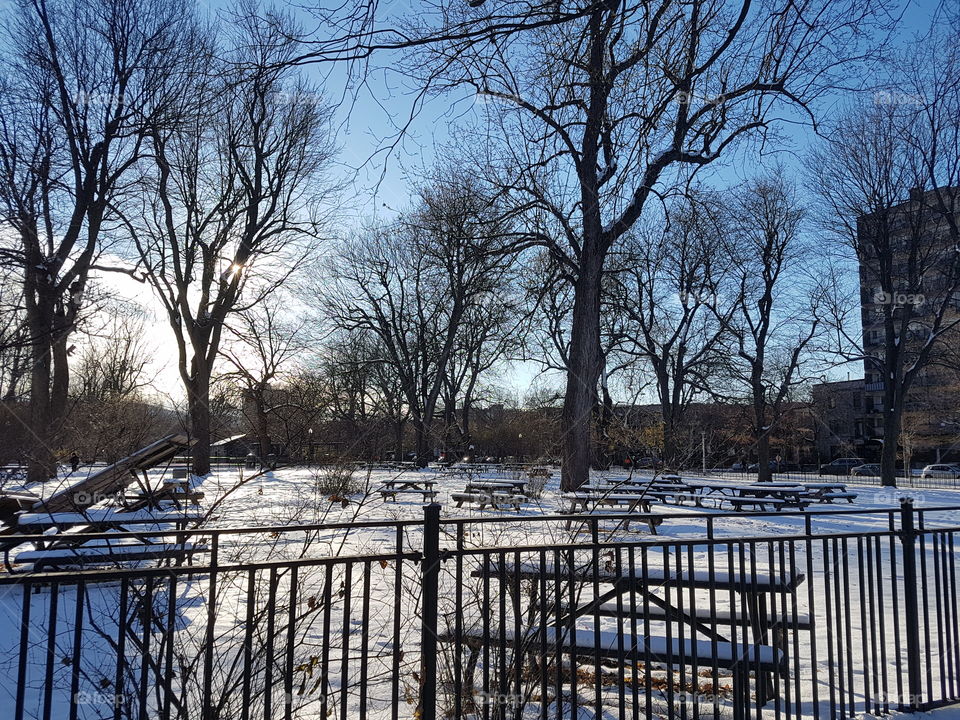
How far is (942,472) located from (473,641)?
142 ft

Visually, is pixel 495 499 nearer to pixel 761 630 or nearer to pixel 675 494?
pixel 761 630

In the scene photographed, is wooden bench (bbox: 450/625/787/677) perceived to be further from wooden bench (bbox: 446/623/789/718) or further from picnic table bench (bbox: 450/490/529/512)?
picnic table bench (bbox: 450/490/529/512)

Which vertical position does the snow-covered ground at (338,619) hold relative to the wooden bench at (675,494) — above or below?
above

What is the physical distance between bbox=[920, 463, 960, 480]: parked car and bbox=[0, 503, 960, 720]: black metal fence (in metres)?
35.7

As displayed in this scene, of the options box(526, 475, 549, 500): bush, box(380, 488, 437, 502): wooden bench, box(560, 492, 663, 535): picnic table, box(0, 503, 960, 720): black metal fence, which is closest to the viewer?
box(0, 503, 960, 720): black metal fence

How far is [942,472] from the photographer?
38.1 metres

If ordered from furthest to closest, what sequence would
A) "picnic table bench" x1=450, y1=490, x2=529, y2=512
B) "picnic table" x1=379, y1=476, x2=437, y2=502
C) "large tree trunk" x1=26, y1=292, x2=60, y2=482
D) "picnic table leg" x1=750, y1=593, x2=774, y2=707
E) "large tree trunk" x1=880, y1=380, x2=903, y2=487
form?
"large tree trunk" x1=880, y1=380, x2=903, y2=487, "picnic table" x1=379, y1=476, x2=437, y2=502, "large tree trunk" x1=26, y1=292, x2=60, y2=482, "picnic table bench" x1=450, y1=490, x2=529, y2=512, "picnic table leg" x1=750, y1=593, x2=774, y2=707

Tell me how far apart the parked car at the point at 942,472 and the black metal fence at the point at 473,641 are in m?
35.7

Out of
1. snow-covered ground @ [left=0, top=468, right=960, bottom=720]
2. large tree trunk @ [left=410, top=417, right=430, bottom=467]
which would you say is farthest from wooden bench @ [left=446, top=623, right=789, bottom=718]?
large tree trunk @ [left=410, top=417, right=430, bottom=467]

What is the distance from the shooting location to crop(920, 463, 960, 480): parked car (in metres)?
36.0

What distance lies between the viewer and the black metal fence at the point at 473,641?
9.30 ft

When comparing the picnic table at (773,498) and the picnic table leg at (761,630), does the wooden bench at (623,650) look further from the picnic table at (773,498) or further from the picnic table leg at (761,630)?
the picnic table at (773,498)

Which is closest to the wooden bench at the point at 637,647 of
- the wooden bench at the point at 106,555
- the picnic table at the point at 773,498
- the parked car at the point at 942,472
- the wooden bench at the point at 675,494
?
the wooden bench at the point at 106,555

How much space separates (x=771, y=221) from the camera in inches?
1137
